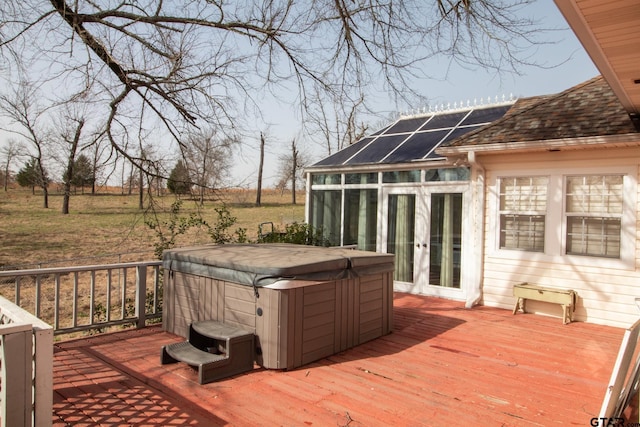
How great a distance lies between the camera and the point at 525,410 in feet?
A: 10.1

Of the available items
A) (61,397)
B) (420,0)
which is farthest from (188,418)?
(420,0)

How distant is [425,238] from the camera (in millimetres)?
7023

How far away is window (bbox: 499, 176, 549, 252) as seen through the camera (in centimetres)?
594

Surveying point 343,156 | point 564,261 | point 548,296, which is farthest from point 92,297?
point 564,261

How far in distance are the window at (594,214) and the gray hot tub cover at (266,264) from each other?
8.80 ft

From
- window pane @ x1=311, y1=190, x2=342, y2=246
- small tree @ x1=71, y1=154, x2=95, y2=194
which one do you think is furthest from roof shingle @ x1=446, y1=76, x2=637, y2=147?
small tree @ x1=71, y1=154, x2=95, y2=194

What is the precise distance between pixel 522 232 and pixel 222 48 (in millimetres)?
4714

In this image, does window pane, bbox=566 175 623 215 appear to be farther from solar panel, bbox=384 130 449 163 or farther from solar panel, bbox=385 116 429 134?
solar panel, bbox=385 116 429 134

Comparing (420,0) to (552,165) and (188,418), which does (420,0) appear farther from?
(188,418)

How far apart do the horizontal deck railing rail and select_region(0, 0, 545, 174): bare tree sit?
1473mm

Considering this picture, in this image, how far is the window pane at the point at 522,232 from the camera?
235 inches

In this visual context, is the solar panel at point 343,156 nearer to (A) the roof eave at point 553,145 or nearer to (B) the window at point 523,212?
(A) the roof eave at point 553,145

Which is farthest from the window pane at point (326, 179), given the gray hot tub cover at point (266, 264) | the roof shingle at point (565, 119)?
the gray hot tub cover at point (266, 264)

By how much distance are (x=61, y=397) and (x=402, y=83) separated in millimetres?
4651
